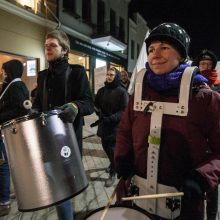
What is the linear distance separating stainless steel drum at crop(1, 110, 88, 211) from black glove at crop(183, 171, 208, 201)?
91 cm

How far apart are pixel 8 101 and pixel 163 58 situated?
2392 millimetres

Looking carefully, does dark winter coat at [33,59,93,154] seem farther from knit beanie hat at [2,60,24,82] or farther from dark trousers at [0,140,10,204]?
dark trousers at [0,140,10,204]

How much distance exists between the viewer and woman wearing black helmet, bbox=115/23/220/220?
4.93 ft

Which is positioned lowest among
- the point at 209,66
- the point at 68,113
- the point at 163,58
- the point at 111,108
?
the point at 111,108

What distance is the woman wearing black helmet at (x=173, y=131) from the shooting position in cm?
150

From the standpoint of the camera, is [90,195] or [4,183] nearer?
[4,183]

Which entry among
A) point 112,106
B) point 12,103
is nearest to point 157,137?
point 12,103

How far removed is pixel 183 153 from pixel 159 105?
0.30 meters

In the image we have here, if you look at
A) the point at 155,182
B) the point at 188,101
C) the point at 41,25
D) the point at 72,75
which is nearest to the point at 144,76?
the point at 188,101

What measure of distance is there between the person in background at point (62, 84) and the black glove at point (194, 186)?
125 centimetres

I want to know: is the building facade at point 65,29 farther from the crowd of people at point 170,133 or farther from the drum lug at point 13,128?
the crowd of people at point 170,133

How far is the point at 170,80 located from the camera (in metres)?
1.58

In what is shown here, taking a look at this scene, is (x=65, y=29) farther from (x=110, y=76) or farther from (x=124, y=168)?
(x=124, y=168)

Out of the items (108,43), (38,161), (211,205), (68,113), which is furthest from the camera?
(108,43)
